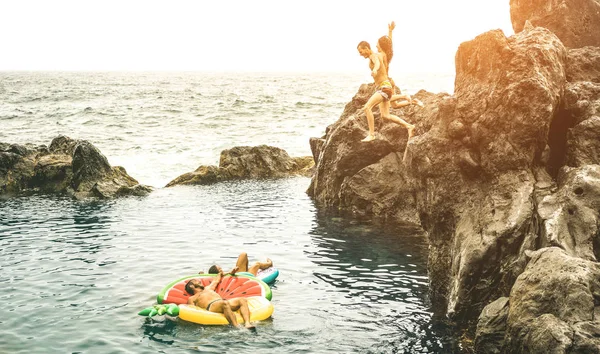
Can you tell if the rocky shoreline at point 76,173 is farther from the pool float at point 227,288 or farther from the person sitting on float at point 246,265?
the pool float at point 227,288

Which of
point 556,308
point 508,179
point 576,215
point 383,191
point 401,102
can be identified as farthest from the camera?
Answer: point 383,191

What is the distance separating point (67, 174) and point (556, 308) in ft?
102

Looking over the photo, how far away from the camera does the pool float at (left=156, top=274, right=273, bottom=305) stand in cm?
1507

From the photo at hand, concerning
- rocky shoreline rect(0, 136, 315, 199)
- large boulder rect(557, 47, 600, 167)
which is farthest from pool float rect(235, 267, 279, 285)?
rocky shoreline rect(0, 136, 315, 199)

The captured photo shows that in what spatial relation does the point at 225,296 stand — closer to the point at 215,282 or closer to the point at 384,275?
the point at 215,282

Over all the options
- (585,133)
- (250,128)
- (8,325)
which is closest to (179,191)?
(8,325)

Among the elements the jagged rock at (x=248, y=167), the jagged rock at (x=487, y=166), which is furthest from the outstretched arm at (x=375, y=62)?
the jagged rock at (x=248, y=167)

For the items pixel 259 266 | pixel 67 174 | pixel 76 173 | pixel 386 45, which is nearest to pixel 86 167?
pixel 76 173

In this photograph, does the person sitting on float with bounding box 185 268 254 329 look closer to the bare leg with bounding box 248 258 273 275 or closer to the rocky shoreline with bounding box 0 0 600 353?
the bare leg with bounding box 248 258 273 275

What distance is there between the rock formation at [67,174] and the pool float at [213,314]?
19.8m

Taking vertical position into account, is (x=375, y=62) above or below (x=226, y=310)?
above

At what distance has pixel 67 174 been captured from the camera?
34.6m

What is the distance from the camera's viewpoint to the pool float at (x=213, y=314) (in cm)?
1359

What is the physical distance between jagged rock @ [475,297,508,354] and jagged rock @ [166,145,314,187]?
28310 millimetres
